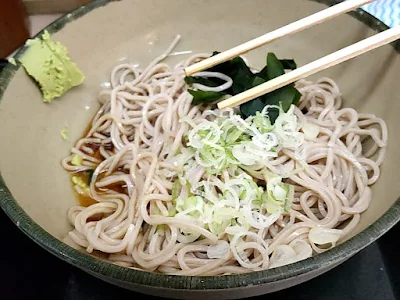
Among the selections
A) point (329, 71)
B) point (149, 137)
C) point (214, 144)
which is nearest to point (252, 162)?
point (214, 144)

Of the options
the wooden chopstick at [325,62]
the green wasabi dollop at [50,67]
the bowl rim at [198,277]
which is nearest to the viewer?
the bowl rim at [198,277]

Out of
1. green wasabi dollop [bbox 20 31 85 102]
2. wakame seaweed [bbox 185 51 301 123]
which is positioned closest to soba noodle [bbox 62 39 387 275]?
wakame seaweed [bbox 185 51 301 123]

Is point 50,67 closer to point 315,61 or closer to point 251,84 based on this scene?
point 251,84

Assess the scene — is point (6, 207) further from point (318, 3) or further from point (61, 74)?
point (318, 3)

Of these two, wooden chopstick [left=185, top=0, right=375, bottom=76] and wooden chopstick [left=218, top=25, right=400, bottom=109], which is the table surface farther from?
wooden chopstick [left=185, top=0, right=375, bottom=76]

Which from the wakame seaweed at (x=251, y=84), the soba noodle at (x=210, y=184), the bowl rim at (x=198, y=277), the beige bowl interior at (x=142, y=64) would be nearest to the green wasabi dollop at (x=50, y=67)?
the beige bowl interior at (x=142, y=64)

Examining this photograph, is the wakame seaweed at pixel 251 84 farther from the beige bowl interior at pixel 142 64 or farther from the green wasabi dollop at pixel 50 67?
the green wasabi dollop at pixel 50 67
